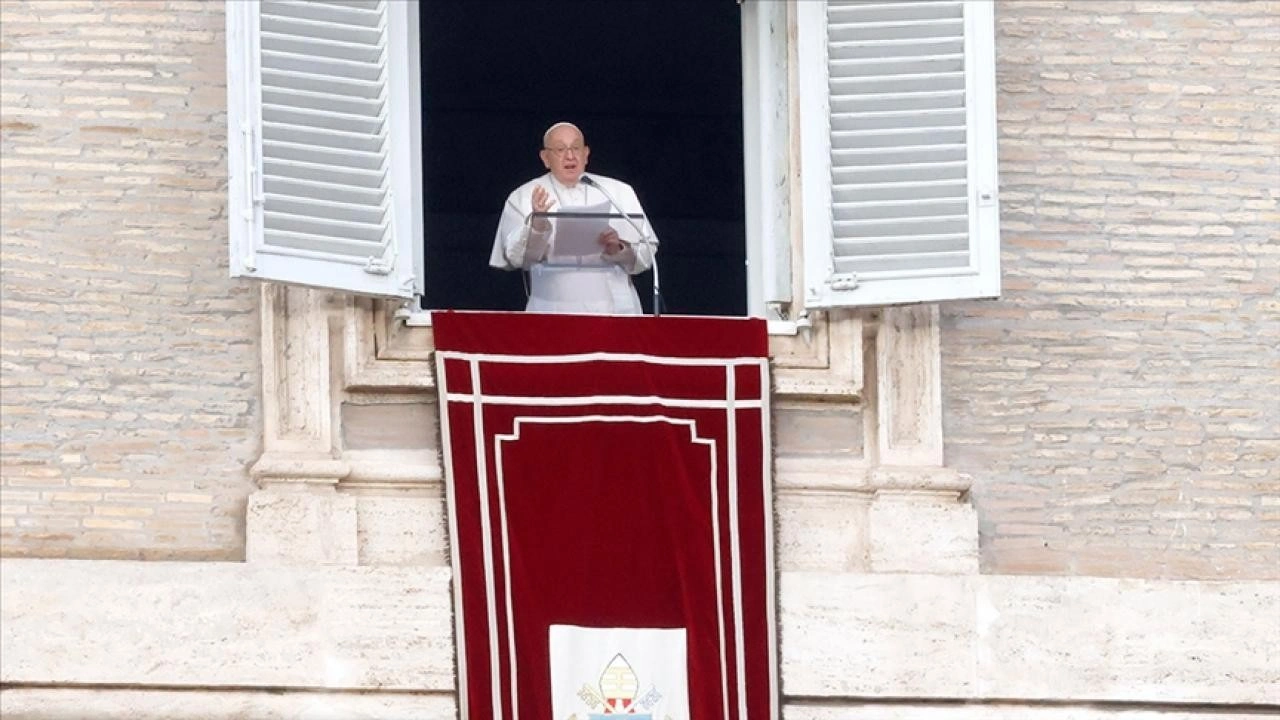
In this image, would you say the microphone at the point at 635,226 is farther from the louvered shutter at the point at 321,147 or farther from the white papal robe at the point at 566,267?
the louvered shutter at the point at 321,147

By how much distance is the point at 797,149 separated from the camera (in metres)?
9.88

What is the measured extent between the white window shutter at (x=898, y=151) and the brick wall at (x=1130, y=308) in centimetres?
29

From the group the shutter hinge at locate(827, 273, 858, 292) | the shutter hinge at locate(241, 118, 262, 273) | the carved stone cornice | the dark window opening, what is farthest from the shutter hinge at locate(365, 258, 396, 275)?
the dark window opening

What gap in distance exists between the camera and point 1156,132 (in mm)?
10078

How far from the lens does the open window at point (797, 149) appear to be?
31.2 ft

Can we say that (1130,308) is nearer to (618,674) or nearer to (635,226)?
(635,226)

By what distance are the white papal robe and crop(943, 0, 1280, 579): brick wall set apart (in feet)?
2.87

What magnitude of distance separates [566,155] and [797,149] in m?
0.67

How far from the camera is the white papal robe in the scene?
9773 mm

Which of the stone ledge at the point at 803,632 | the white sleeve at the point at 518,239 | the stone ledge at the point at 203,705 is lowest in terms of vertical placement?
the stone ledge at the point at 203,705

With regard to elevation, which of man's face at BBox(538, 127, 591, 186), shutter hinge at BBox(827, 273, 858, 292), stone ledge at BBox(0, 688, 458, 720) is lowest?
stone ledge at BBox(0, 688, 458, 720)

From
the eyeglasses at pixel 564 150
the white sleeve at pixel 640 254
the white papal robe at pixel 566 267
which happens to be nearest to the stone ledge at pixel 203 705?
the white papal robe at pixel 566 267

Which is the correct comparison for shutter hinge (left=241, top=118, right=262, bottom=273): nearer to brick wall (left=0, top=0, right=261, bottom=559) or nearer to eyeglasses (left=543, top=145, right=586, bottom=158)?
brick wall (left=0, top=0, right=261, bottom=559)

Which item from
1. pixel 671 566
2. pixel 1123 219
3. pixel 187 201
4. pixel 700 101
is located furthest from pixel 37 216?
pixel 700 101
